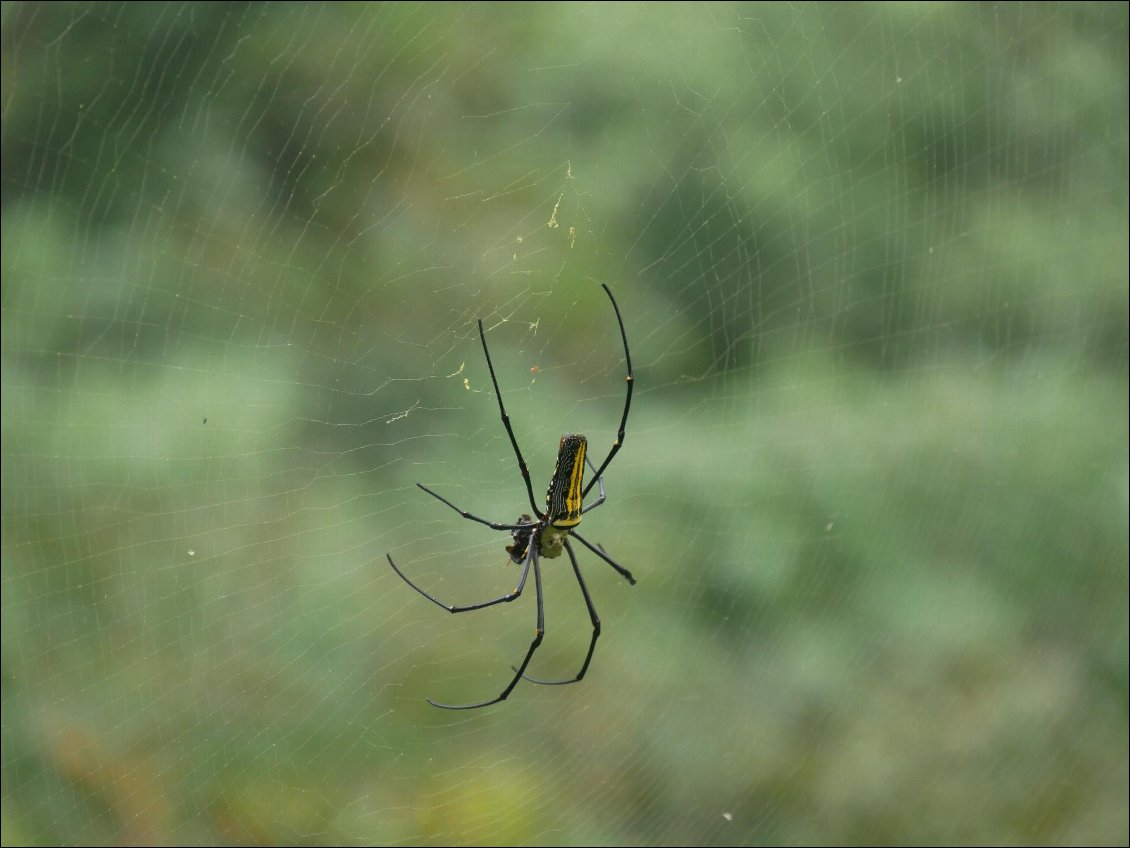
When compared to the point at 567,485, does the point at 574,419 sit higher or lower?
higher

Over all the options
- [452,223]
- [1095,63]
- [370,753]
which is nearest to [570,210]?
[452,223]

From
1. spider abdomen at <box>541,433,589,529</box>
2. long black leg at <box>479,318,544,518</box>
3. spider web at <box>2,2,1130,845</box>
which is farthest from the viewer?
spider web at <box>2,2,1130,845</box>

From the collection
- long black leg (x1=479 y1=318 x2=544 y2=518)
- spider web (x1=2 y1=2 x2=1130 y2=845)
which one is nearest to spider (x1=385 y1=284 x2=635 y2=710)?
long black leg (x1=479 y1=318 x2=544 y2=518)

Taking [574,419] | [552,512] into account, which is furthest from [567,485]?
[574,419]

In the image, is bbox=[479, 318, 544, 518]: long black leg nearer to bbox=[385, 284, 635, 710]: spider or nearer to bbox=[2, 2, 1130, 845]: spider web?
bbox=[385, 284, 635, 710]: spider

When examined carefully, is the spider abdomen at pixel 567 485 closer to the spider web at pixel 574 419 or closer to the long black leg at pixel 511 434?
the long black leg at pixel 511 434

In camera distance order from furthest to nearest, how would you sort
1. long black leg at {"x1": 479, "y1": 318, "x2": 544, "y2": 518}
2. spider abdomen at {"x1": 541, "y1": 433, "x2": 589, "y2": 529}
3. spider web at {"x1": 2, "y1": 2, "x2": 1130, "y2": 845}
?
spider web at {"x1": 2, "y1": 2, "x2": 1130, "y2": 845} < spider abdomen at {"x1": 541, "y1": 433, "x2": 589, "y2": 529} < long black leg at {"x1": 479, "y1": 318, "x2": 544, "y2": 518}

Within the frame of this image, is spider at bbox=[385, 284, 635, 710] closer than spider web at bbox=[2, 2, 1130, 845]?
Yes

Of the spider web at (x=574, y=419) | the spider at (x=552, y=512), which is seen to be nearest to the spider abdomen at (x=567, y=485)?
the spider at (x=552, y=512)

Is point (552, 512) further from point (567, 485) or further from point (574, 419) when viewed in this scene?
point (574, 419)
